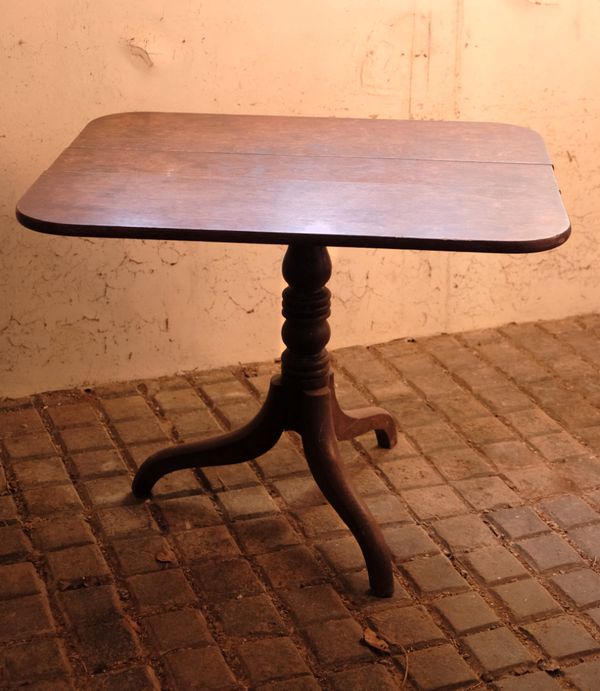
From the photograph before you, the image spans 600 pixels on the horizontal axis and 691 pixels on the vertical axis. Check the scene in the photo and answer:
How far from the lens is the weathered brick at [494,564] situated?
279 centimetres

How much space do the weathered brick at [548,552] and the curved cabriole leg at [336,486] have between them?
398mm

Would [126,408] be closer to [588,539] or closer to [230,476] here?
[230,476]

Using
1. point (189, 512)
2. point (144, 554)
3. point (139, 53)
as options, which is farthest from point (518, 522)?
point (139, 53)

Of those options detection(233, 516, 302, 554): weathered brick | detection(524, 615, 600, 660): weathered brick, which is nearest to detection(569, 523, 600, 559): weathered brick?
detection(524, 615, 600, 660): weathered brick

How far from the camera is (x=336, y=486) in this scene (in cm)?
279

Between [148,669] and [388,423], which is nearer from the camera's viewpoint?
[148,669]

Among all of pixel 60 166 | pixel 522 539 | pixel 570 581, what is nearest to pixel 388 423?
pixel 522 539

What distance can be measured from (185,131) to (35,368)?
1.16m

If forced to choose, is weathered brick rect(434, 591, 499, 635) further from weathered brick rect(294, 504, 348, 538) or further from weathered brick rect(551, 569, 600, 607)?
weathered brick rect(294, 504, 348, 538)

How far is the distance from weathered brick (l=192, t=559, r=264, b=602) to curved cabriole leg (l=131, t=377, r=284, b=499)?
12.6 inches

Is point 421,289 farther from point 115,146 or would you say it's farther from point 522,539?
point 115,146

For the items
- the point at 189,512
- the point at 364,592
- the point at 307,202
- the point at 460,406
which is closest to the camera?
the point at 307,202

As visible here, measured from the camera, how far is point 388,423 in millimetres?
3320

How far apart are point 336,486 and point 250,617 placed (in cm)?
40
